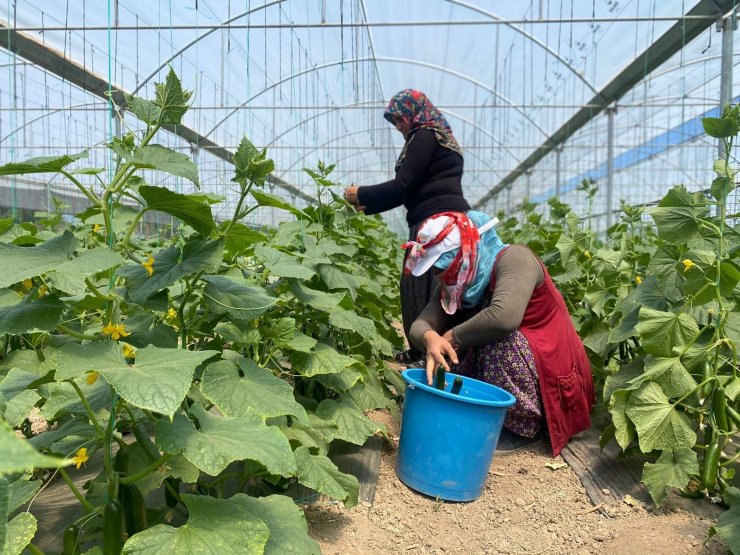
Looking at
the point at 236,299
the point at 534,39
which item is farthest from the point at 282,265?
the point at 534,39

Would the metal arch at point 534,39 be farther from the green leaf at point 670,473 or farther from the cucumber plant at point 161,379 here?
the cucumber plant at point 161,379

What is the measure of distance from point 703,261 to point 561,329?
2.58ft

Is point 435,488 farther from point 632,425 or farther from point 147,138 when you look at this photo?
point 147,138

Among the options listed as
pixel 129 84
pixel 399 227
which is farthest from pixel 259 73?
pixel 399 227

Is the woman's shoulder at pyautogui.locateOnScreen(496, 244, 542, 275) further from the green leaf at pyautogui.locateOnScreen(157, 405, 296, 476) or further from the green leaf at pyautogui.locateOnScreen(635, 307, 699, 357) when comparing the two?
the green leaf at pyautogui.locateOnScreen(157, 405, 296, 476)

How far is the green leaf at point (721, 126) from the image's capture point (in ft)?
5.54

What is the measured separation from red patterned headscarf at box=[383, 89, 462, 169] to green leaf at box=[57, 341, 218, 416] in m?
A: 2.56

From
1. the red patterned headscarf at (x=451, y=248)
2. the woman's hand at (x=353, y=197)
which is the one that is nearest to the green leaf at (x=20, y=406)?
the red patterned headscarf at (x=451, y=248)

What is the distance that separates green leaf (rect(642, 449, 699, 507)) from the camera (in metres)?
1.72

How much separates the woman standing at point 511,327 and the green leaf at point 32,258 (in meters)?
1.40

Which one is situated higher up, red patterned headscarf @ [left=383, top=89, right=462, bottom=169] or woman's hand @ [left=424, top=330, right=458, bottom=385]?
red patterned headscarf @ [left=383, top=89, right=462, bottom=169]

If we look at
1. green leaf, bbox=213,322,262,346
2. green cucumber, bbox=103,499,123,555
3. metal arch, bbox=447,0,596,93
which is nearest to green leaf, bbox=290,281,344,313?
green leaf, bbox=213,322,262,346

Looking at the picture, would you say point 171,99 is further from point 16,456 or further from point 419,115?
point 419,115

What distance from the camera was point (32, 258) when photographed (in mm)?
990
